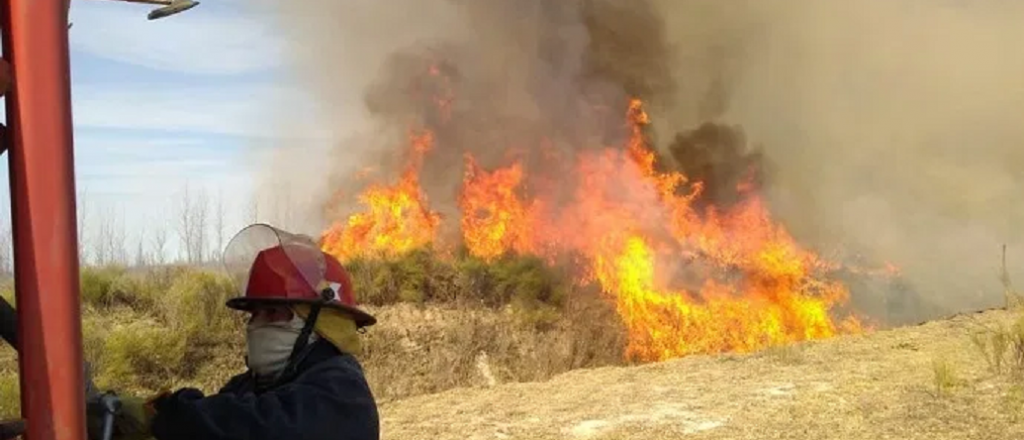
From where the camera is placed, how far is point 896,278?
2128cm

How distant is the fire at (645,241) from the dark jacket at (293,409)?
1491 centimetres

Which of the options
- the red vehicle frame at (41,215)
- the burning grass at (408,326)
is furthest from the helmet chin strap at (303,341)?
the burning grass at (408,326)

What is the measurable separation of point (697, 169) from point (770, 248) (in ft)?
7.84

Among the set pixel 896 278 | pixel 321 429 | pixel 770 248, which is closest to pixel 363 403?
pixel 321 429

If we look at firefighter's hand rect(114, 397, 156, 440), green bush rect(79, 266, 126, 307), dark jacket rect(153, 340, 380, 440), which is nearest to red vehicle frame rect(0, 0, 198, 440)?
dark jacket rect(153, 340, 380, 440)

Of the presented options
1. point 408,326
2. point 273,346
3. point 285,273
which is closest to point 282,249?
point 285,273

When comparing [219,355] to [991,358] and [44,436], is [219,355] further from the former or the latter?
[44,436]

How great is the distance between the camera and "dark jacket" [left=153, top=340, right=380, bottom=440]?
1830mm

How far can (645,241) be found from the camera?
19234mm

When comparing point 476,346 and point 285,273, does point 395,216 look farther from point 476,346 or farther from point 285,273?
point 285,273

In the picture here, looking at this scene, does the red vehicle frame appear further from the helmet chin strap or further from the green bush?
the green bush

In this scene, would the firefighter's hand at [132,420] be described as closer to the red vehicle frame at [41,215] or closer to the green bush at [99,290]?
the red vehicle frame at [41,215]

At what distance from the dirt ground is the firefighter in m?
5.69

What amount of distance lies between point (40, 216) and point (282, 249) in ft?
3.97
